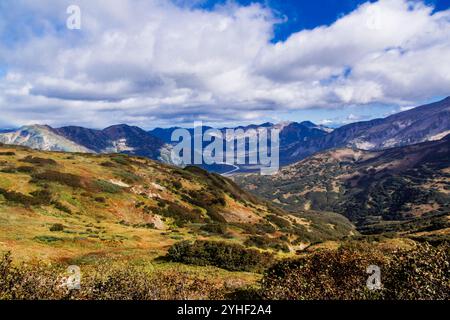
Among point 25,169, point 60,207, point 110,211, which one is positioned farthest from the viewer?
point 25,169

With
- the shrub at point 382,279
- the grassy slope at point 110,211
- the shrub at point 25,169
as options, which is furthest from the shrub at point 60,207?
the shrub at point 382,279

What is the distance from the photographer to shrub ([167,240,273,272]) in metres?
24.1

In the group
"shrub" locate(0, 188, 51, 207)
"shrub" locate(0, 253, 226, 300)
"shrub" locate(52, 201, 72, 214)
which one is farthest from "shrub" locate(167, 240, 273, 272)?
"shrub" locate(0, 188, 51, 207)

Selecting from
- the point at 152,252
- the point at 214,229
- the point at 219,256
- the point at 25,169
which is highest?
the point at 25,169

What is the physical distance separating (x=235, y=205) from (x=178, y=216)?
82.4 ft

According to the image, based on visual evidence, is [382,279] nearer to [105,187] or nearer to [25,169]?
[105,187]

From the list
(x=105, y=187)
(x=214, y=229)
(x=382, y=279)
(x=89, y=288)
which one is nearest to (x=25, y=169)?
(x=105, y=187)

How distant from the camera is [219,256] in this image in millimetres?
24359

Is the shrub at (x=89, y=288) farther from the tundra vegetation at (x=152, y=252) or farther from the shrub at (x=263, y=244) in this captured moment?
the shrub at (x=263, y=244)

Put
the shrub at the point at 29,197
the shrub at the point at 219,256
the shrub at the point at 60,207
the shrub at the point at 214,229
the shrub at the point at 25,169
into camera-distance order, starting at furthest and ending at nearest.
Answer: the shrub at the point at 25,169 → the shrub at the point at 214,229 → the shrub at the point at 60,207 → the shrub at the point at 29,197 → the shrub at the point at 219,256

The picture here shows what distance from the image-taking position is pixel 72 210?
146 ft

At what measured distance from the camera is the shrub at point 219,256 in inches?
949

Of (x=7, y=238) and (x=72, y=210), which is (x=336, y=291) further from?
(x=72, y=210)
